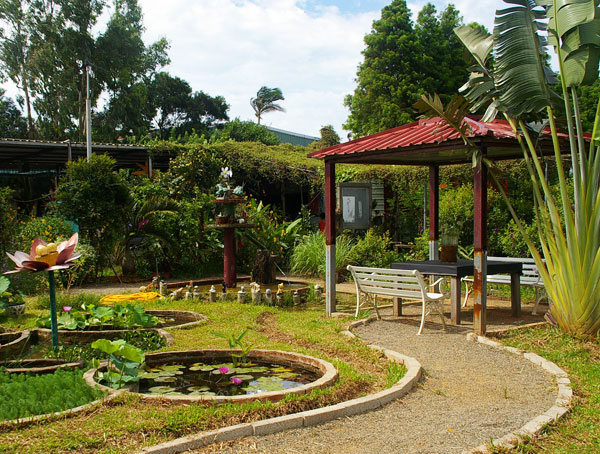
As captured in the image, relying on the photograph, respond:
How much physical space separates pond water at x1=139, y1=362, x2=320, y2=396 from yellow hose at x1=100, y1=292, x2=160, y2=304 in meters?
4.08

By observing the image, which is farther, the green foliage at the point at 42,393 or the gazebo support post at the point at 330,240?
the gazebo support post at the point at 330,240

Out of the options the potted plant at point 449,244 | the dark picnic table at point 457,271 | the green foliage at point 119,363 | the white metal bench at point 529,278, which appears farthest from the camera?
the white metal bench at point 529,278

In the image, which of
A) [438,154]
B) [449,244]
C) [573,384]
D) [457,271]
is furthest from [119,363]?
[438,154]

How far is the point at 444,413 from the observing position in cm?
447

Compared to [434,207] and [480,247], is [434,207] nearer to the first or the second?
[434,207]

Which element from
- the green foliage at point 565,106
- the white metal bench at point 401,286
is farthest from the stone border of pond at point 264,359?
the green foliage at point 565,106

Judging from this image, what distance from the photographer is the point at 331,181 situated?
9.02 meters

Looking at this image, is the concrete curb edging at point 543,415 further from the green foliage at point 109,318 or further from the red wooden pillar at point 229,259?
the red wooden pillar at point 229,259

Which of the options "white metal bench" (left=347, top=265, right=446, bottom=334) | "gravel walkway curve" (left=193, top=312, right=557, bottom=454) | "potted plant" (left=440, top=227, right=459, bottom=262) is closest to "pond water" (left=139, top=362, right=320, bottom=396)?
"gravel walkway curve" (left=193, top=312, right=557, bottom=454)

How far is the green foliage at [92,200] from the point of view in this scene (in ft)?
41.8

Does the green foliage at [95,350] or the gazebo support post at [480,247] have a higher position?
the gazebo support post at [480,247]

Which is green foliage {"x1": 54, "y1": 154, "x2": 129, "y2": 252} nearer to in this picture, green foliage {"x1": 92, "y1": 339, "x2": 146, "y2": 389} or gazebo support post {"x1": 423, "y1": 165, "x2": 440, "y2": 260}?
gazebo support post {"x1": 423, "y1": 165, "x2": 440, "y2": 260}

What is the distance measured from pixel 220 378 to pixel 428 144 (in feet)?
13.2

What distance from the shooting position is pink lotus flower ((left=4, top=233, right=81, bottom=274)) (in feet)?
17.8
